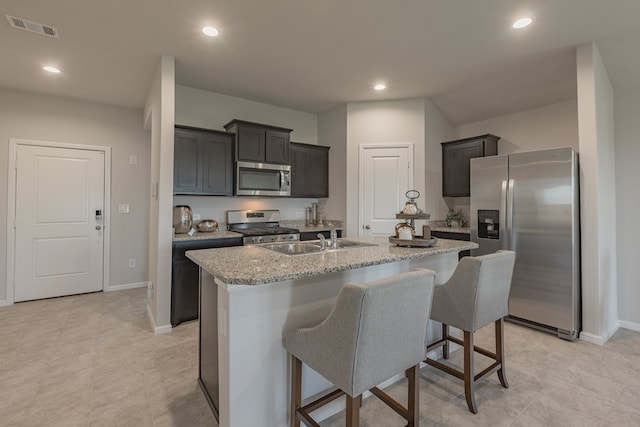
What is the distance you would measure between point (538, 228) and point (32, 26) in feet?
16.1

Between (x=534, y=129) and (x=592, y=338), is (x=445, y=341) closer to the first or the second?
(x=592, y=338)

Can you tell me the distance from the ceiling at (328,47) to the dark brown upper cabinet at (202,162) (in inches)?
27.3

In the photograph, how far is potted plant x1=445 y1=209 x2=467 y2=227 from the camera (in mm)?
4524

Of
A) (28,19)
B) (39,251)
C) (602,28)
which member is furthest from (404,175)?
(39,251)

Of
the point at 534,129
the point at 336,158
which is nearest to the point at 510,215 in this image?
the point at 534,129

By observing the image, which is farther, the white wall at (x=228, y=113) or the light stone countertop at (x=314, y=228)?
the light stone countertop at (x=314, y=228)

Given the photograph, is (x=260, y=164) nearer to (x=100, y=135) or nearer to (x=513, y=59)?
(x=100, y=135)

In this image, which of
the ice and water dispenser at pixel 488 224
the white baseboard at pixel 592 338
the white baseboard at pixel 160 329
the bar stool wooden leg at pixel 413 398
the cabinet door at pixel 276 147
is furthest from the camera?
the cabinet door at pixel 276 147

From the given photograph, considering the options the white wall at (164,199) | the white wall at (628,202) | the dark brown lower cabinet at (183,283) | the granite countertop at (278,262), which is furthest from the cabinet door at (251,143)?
the white wall at (628,202)

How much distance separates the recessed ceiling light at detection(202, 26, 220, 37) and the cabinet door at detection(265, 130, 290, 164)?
1.54 meters

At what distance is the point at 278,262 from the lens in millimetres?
1690

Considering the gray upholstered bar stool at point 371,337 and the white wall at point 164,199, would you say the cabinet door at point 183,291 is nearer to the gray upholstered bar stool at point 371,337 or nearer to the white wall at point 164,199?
the white wall at point 164,199

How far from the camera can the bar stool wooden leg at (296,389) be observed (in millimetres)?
1578

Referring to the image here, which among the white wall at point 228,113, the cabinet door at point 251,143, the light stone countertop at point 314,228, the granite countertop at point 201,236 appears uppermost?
the white wall at point 228,113
